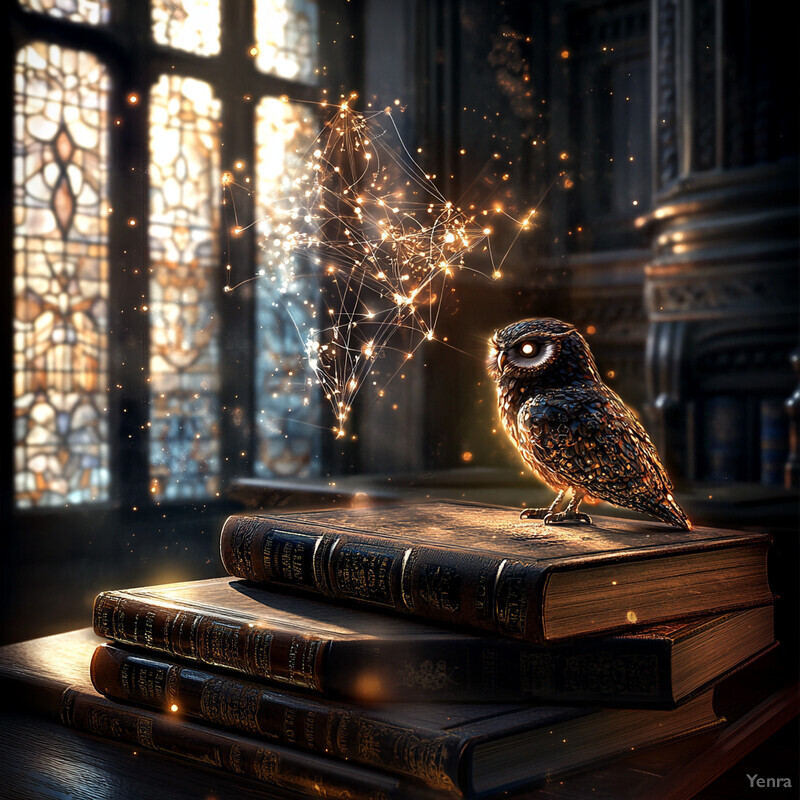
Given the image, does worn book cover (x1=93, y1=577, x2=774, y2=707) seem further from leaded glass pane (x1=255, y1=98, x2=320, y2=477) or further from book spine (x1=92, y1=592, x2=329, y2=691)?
leaded glass pane (x1=255, y1=98, x2=320, y2=477)

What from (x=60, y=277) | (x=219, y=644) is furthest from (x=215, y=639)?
(x=60, y=277)

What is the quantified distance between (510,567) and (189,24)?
0.83 metres

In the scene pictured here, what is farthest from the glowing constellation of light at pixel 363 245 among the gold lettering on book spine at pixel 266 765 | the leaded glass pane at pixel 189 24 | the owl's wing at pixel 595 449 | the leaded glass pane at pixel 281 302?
the gold lettering on book spine at pixel 266 765

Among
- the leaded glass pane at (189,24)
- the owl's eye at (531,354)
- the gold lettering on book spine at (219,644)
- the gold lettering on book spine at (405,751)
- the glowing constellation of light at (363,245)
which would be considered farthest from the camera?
the leaded glass pane at (189,24)

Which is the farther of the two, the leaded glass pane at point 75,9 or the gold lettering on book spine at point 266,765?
the leaded glass pane at point 75,9

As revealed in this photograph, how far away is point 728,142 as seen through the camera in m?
0.85

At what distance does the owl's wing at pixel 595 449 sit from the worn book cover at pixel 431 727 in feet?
0.52

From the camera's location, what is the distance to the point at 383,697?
0.55 metres

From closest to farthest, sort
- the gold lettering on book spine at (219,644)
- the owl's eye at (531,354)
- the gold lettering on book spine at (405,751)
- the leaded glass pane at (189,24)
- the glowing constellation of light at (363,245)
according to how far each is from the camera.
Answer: the gold lettering on book spine at (405,751) → the gold lettering on book spine at (219,644) → the owl's eye at (531,354) → the glowing constellation of light at (363,245) → the leaded glass pane at (189,24)

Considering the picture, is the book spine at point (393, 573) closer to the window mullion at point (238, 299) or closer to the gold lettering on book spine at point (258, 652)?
the gold lettering on book spine at point (258, 652)

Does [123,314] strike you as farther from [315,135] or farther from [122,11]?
[122,11]

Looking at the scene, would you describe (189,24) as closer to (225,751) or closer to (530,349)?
(530,349)

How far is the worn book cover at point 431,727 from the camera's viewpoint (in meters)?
0.50

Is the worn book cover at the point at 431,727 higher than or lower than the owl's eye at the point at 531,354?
lower
